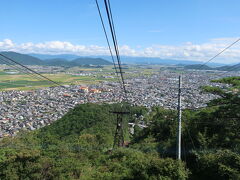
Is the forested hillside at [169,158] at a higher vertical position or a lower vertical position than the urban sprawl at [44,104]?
higher

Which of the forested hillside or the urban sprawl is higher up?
the forested hillside

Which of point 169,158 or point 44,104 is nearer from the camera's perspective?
point 169,158

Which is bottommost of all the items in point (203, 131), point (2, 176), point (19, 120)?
point (19, 120)

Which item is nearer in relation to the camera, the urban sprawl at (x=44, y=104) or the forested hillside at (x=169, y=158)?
the forested hillside at (x=169, y=158)

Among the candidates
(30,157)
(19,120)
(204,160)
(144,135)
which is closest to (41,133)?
(19,120)

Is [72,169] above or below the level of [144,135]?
above

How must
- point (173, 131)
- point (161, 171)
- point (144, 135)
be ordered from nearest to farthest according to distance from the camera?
point (161, 171), point (173, 131), point (144, 135)

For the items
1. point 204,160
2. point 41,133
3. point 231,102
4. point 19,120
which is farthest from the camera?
point 19,120

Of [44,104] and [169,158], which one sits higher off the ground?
[169,158]

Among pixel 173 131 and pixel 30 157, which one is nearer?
pixel 30 157

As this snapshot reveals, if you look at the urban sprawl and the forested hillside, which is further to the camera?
the urban sprawl

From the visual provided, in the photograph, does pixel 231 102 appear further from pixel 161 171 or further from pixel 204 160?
pixel 161 171
